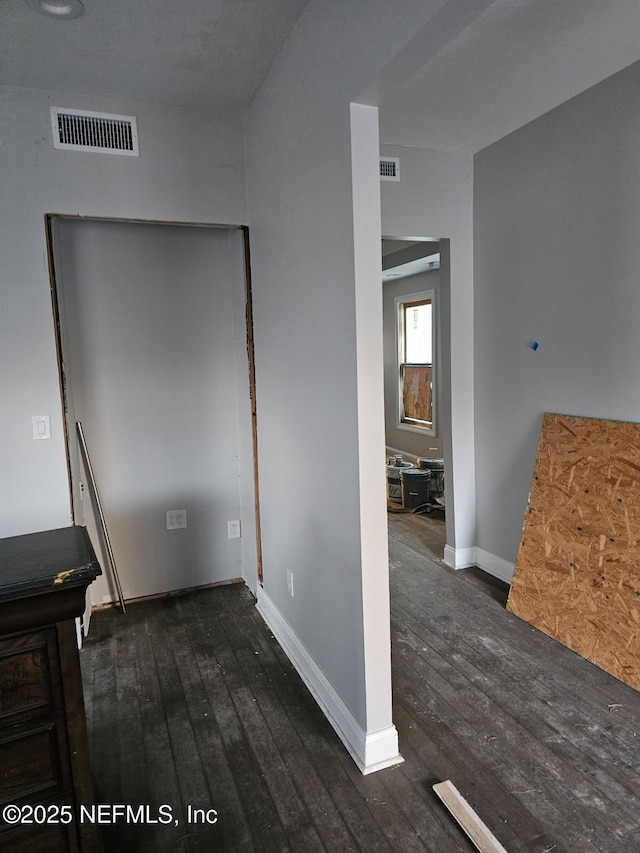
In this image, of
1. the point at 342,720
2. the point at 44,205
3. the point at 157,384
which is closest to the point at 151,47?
the point at 44,205

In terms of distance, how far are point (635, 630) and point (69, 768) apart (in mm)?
2349

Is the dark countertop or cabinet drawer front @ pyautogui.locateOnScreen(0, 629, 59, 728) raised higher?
the dark countertop

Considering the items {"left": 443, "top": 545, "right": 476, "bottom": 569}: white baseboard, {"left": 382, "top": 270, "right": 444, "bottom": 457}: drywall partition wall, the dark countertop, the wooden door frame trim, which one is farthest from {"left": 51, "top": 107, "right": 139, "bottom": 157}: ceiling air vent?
{"left": 382, "top": 270, "right": 444, "bottom": 457}: drywall partition wall

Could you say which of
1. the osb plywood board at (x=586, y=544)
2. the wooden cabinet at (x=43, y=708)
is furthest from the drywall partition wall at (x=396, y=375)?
the wooden cabinet at (x=43, y=708)

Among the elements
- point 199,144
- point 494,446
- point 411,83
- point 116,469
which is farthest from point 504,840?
point 199,144

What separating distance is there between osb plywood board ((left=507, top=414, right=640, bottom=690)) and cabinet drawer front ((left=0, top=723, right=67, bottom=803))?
2358mm

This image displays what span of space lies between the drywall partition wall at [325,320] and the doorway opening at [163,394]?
53 cm

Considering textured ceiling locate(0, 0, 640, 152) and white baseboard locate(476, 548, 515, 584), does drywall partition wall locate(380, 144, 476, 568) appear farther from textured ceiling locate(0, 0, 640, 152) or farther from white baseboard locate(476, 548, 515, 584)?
textured ceiling locate(0, 0, 640, 152)

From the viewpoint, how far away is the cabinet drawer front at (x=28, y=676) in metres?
1.40

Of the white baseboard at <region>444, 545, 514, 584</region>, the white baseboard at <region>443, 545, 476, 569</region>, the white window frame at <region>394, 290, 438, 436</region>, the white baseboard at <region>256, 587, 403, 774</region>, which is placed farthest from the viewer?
the white window frame at <region>394, 290, 438, 436</region>

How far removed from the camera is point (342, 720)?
2252 mm

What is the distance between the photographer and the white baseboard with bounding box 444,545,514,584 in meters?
3.75

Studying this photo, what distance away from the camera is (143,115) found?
2.88m

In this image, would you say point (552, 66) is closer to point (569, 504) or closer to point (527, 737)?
point (569, 504)
